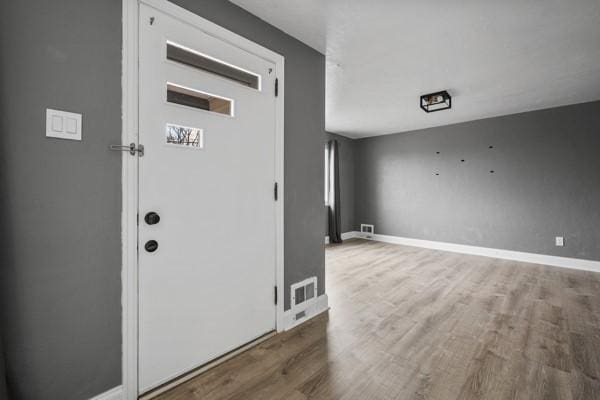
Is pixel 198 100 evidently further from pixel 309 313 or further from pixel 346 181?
pixel 346 181

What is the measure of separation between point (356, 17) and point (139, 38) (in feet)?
5.14

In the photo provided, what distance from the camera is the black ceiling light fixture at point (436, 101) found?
360cm

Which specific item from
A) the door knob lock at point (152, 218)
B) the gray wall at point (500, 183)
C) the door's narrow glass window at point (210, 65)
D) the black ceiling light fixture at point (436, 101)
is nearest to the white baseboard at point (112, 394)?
the door knob lock at point (152, 218)

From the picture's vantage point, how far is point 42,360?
1172 mm

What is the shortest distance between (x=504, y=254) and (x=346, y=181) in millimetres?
3398

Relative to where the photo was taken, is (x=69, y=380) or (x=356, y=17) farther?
(x=356, y=17)

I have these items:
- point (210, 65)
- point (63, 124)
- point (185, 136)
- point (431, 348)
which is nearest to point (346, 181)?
point (431, 348)

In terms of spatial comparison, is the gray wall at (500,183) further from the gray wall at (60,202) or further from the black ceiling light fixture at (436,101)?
the gray wall at (60,202)

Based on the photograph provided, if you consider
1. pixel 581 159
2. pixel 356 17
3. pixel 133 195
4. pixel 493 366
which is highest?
pixel 356 17

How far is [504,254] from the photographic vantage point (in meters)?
4.66

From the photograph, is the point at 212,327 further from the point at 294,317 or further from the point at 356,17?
the point at 356,17

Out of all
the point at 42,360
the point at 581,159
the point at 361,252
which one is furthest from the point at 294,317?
the point at 581,159

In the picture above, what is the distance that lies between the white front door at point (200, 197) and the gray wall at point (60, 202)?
0.48 ft

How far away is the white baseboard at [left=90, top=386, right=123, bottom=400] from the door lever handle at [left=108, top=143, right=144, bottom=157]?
1235mm
